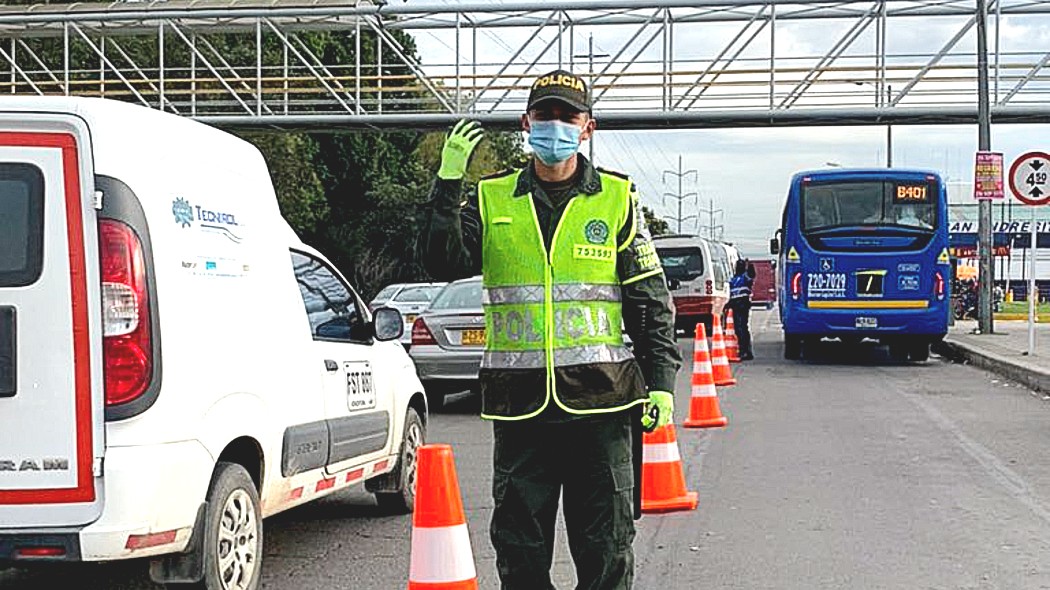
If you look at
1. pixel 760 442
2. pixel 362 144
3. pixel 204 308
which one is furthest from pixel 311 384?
pixel 362 144

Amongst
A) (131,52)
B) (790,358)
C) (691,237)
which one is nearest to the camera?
(790,358)

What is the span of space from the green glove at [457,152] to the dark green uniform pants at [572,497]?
2.82 ft

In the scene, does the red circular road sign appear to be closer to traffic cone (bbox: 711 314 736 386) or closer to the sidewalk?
the sidewalk

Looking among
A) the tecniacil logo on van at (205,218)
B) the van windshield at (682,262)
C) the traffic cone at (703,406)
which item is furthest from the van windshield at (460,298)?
the van windshield at (682,262)

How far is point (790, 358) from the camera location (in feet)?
77.6

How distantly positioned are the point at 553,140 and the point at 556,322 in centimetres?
61

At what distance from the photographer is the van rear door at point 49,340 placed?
5.20 m

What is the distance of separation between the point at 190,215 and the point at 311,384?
1.44 m

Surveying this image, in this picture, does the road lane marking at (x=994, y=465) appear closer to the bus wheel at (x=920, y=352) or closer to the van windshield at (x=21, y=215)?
the van windshield at (x=21, y=215)

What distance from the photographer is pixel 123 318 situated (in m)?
5.27

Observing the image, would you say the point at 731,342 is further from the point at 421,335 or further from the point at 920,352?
the point at 421,335

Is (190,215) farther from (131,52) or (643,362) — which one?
(131,52)

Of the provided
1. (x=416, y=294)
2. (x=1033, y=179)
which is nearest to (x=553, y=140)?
(x=1033, y=179)

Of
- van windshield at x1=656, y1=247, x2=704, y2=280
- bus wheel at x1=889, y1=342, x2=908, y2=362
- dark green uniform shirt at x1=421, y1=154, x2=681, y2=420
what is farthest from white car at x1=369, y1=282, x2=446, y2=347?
dark green uniform shirt at x1=421, y1=154, x2=681, y2=420
